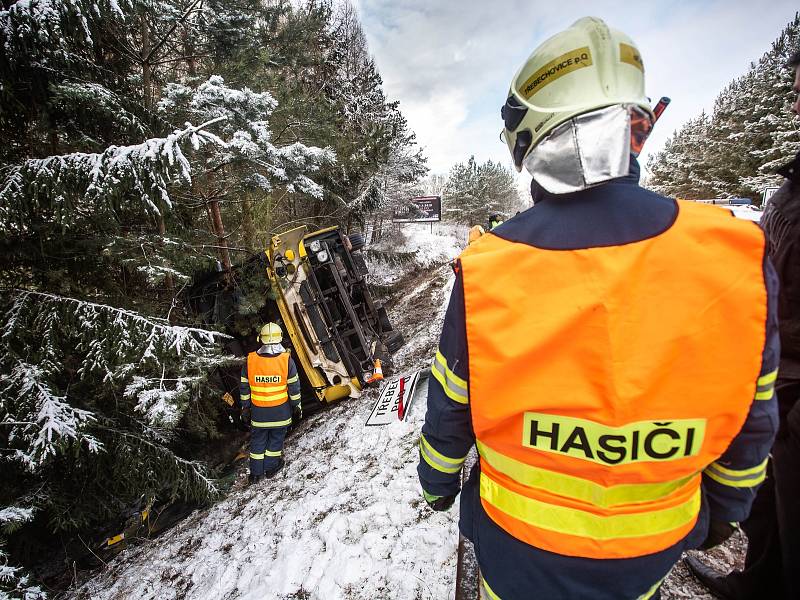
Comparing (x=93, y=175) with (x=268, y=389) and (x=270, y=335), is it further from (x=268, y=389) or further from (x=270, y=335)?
(x=268, y=389)

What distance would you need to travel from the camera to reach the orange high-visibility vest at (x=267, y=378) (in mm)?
4809

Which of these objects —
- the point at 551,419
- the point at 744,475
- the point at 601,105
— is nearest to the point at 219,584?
the point at 551,419

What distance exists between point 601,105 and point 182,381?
13.9ft

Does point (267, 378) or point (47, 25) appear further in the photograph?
point (267, 378)

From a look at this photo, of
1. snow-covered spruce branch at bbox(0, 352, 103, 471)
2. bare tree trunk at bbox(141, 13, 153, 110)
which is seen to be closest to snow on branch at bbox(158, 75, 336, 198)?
bare tree trunk at bbox(141, 13, 153, 110)

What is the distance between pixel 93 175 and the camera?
2.68 m

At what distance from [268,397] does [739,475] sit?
4792 mm

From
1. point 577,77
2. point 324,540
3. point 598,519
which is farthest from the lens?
point 324,540

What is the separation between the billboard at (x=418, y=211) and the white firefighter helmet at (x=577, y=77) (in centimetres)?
1672

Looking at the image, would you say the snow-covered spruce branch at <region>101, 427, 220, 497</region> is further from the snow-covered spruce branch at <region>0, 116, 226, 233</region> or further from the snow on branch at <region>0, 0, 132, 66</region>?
the snow on branch at <region>0, 0, 132, 66</region>

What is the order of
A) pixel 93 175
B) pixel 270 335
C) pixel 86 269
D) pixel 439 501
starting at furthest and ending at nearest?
pixel 270 335 < pixel 86 269 < pixel 93 175 < pixel 439 501

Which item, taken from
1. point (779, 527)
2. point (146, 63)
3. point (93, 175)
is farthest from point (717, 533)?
point (146, 63)

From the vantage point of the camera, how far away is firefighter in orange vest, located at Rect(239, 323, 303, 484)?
4.82 metres

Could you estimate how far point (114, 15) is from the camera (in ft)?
9.94
